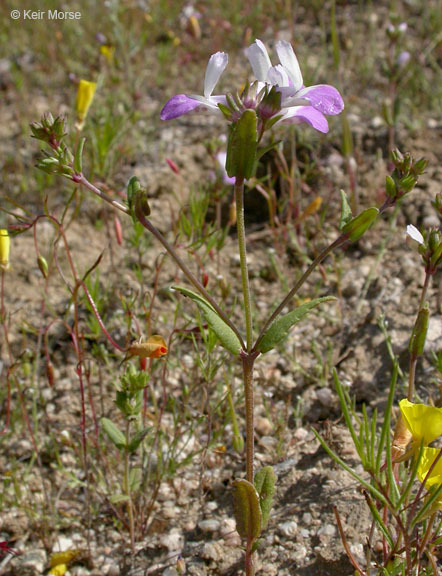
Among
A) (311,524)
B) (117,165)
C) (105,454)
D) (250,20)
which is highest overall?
(250,20)

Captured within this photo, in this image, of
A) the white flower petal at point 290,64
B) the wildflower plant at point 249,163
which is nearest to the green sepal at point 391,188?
the wildflower plant at point 249,163

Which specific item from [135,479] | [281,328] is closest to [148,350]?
[281,328]

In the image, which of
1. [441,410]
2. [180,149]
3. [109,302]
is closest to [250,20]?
[180,149]

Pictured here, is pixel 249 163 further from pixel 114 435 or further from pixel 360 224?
pixel 114 435

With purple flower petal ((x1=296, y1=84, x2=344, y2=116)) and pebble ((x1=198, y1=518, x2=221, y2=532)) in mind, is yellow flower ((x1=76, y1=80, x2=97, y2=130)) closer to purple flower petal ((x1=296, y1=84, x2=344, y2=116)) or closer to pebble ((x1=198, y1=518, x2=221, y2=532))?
purple flower petal ((x1=296, y1=84, x2=344, y2=116))

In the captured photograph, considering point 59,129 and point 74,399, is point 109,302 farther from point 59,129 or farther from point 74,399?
point 59,129

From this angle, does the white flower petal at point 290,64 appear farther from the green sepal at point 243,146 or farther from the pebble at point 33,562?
the pebble at point 33,562
